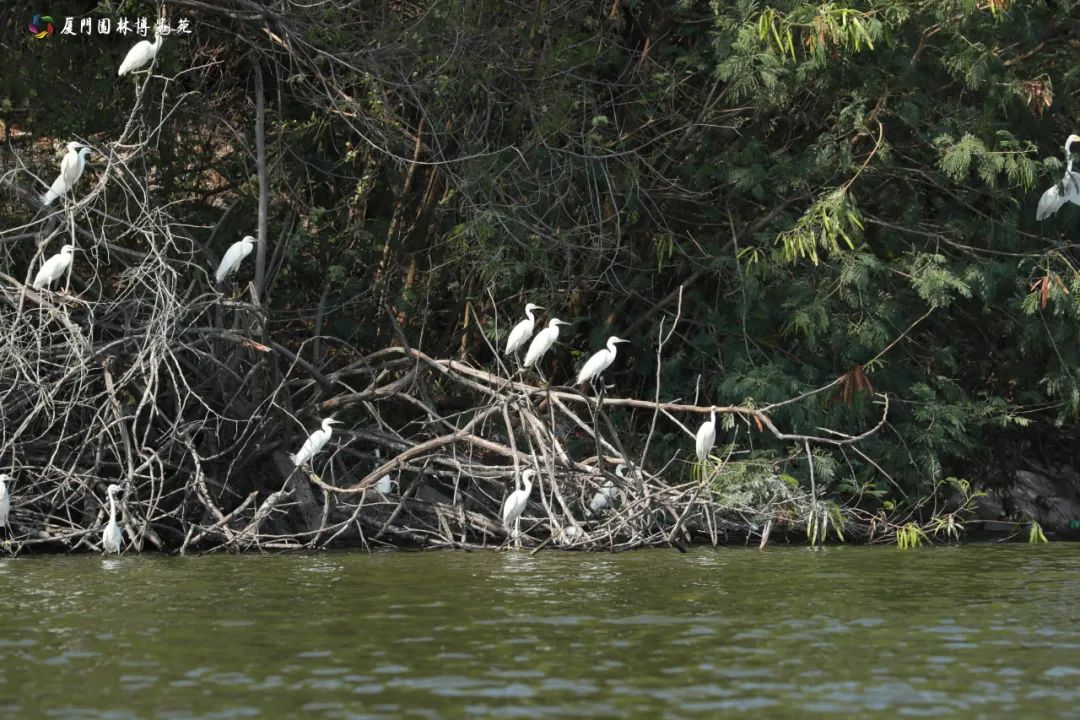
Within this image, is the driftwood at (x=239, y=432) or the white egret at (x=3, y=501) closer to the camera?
the white egret at (x=3, y=501)

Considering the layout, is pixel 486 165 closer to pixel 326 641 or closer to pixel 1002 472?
pixel 1002 472

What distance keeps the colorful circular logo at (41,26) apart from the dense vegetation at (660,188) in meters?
0.10

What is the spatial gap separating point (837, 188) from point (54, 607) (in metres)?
6.78

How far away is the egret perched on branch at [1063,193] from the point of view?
41.5 feet

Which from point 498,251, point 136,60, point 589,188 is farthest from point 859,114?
point 136,60

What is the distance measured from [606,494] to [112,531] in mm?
3202

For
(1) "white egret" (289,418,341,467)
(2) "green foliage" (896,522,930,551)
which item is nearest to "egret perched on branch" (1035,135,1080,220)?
(2) "green foliage" (896,522,930,551)

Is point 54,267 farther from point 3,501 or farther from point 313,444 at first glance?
point 313,444

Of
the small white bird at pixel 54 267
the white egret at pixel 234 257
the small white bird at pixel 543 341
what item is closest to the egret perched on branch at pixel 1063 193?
the small white bird at pixel 543 341

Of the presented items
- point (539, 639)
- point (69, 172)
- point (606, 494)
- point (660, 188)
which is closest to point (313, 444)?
point (606, 494)

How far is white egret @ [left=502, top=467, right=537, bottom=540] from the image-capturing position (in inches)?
428

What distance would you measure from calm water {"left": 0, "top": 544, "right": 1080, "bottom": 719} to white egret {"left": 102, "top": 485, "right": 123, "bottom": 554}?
0.53 feet

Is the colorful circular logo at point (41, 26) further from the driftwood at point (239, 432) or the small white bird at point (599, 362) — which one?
the small white bird at point (599, 362)

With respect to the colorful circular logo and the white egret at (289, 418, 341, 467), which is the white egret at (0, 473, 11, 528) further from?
the colorful circular logo
